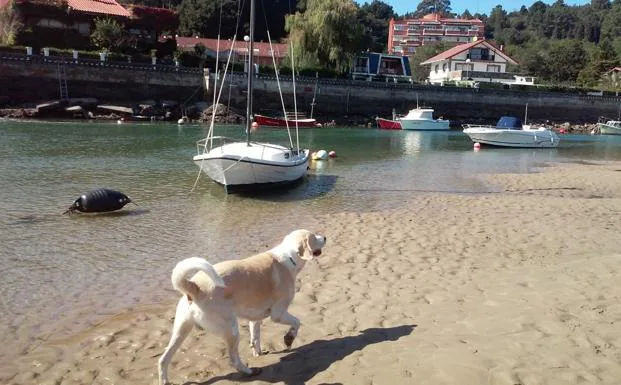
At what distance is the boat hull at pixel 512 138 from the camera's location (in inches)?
1399

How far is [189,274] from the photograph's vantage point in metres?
4.30

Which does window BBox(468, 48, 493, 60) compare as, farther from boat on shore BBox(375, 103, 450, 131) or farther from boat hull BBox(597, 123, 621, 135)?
boat on shore BBox(375, 103, 450, 131)

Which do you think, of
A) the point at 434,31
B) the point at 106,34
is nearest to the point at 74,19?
the point at 106,34

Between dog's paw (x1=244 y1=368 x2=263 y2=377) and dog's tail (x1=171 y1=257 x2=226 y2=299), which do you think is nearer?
dog's tail (x1=171 y1=257 x2=226 y2=299)

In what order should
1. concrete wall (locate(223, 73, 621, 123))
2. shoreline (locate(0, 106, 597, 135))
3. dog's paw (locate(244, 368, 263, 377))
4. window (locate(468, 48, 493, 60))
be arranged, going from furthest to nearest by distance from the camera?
window (locate(468, 48, 493, 60)) → concrete wall (locate(223, 73, 621, 123)) → shoreline (locate(0, 106, 597, 135)) → dog's paw (locate(244, 368, 263, 377))

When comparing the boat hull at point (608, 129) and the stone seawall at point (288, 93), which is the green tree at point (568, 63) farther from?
the boat hull at point (608, 129)

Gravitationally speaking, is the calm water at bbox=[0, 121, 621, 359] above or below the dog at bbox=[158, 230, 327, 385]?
below

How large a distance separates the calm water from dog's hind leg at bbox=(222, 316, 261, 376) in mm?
2507

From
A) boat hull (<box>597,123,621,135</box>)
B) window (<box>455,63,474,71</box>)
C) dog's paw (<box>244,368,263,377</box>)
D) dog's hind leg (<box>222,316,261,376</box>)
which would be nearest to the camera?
dog's hind leg (<box>222,316,261,376</box>)

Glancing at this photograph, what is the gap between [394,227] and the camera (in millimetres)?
11148

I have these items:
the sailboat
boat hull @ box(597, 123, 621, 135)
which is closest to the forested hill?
the sailboat

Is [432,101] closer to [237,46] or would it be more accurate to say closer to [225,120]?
[225,120]

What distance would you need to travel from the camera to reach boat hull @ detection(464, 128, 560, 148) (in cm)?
3553

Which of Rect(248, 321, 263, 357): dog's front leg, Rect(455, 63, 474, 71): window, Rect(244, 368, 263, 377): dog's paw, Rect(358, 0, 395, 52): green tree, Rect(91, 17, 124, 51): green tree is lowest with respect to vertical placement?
Rect(244, 368, 263, 377): dog's paw
